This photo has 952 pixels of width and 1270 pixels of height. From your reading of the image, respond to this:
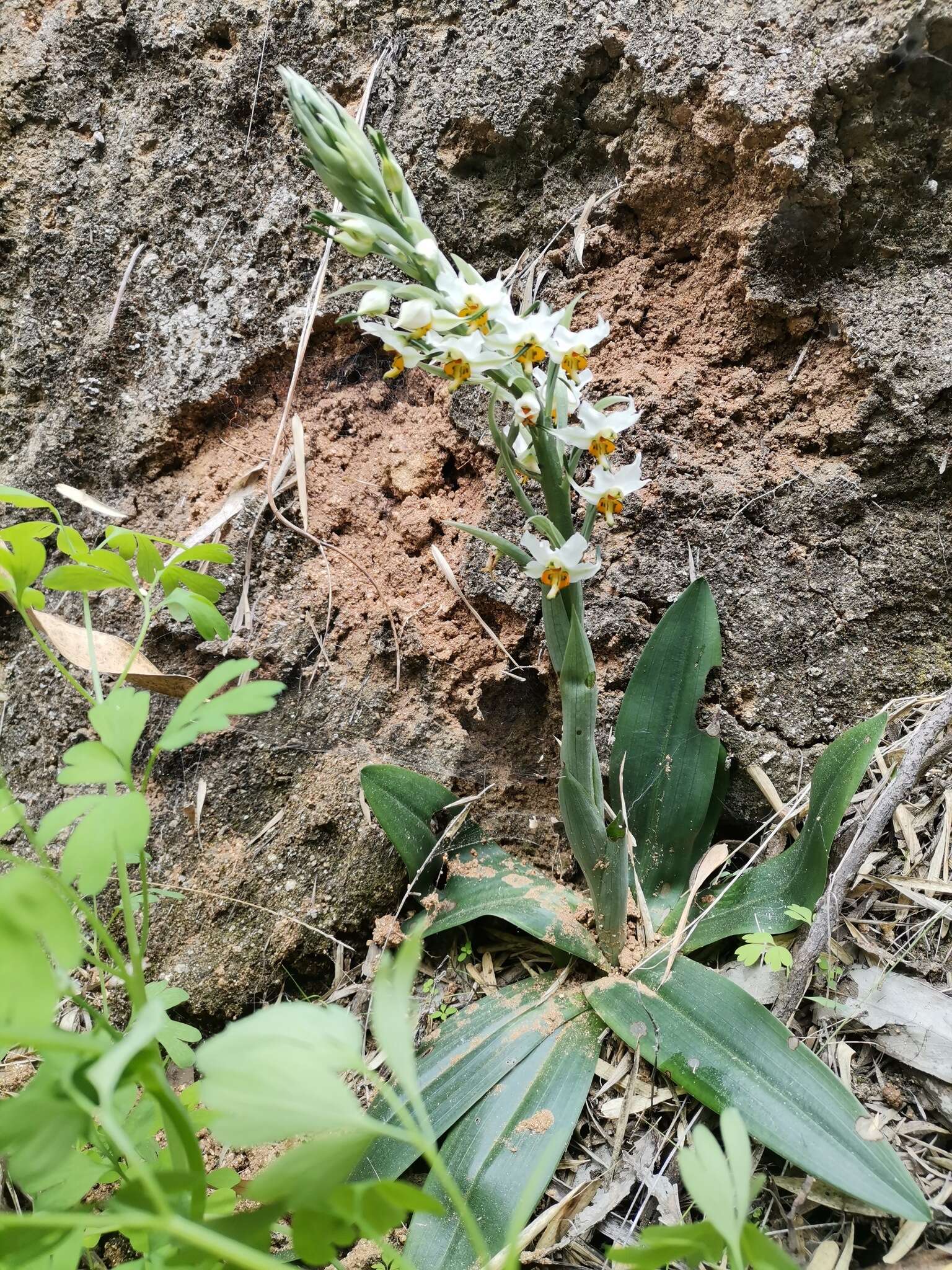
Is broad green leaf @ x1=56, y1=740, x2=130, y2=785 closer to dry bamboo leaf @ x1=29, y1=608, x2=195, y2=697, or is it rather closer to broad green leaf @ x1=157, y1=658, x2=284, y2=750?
broad green leaf @ x1=157, y1=658, x2=284, y2=750

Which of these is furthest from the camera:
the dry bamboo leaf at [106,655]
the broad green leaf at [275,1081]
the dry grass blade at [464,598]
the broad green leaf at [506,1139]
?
the dry grass blade at [464,598]

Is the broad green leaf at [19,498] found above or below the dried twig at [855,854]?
above

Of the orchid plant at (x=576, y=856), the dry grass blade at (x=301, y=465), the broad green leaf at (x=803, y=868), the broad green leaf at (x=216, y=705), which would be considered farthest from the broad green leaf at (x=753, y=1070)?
the dry grass blade at (x=301, y=465)

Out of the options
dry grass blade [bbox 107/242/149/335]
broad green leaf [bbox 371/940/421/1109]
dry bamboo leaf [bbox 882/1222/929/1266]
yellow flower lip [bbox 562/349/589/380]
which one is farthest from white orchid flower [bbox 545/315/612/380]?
dry grass blade [bbox 107/242/149/335]

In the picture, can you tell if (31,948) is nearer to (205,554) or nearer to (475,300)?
(205,554)

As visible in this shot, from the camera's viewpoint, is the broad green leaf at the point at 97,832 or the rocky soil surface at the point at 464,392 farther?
the rocky soil surface at the point at 464,392

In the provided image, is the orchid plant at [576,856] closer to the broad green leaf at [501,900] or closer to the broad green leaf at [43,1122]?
the broad green leaf at [501,900]

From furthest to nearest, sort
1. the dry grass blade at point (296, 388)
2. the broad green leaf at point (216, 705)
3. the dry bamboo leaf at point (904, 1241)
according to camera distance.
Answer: the dry grass blade at point (296, 388)
the dry bamboo leaf at point (904, 1241)
the broad green leaf at point (216, 705)

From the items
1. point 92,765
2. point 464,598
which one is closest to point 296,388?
point 464,598
